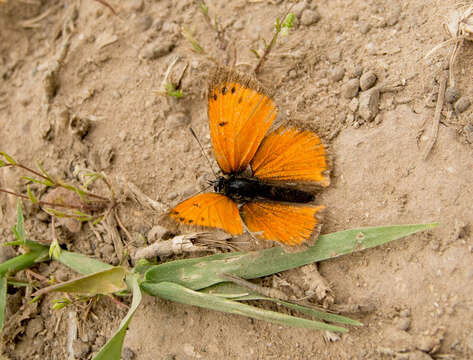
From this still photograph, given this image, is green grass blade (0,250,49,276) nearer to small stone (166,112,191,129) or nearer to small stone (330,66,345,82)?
small stone (166,112,191,129)

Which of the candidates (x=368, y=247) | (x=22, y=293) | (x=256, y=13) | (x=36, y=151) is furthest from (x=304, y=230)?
(x=36, y=151)

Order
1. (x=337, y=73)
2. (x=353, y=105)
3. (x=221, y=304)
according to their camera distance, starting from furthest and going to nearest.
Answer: (x=337, y=73)
(x=353, y=105)
(x=221, y=304)

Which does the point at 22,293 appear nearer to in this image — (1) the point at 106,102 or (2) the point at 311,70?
(1) the point at 106,102

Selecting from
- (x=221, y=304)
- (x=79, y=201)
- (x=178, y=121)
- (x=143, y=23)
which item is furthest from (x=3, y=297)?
(x=143, y=23)

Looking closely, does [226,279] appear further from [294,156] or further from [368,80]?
[368,80]

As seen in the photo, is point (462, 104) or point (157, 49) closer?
point (462, 104)
